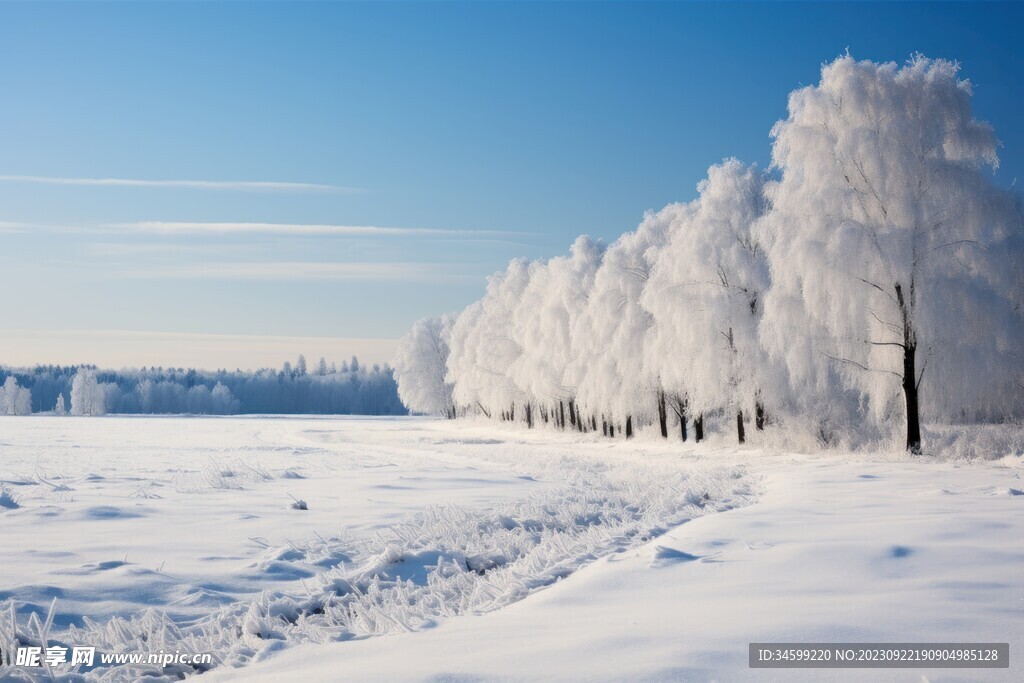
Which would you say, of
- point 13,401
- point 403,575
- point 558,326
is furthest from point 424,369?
point 13,401

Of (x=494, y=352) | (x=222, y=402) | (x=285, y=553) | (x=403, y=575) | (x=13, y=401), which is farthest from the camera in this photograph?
(x=222, y=402)

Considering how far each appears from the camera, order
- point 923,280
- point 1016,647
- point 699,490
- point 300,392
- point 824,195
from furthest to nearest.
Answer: point 300,392 < point 824,195 < point 923,280 < point 699,490 < point 1016,647

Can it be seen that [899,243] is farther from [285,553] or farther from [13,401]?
[13,401]

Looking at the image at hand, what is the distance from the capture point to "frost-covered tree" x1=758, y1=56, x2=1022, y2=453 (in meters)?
18.1

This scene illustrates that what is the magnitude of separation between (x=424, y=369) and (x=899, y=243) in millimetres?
65832

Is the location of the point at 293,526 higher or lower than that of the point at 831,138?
lower

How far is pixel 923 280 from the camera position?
59.4ft

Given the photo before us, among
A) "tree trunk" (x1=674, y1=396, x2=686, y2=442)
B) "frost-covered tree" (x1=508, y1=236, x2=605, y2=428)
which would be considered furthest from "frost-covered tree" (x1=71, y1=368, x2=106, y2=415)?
"tree trunk" (x1=674, y1=396, x2=686, y2=442)

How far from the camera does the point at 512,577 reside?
6328 millimetres

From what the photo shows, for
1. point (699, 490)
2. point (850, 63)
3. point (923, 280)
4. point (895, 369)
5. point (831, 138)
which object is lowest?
point (699, 490)

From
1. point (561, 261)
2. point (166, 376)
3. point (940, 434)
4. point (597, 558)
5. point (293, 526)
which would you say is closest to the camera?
point (597, 558)

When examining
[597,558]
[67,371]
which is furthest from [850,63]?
[67,371]

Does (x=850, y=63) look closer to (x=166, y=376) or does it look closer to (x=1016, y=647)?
(x=1016, y=647)

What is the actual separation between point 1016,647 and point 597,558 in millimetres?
3943
